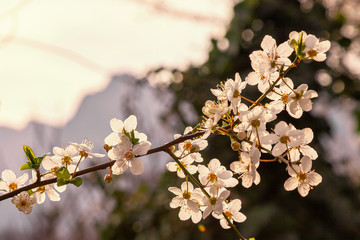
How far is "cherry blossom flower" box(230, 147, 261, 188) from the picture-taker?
1.57 ft

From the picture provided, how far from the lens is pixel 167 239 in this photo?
1.72m

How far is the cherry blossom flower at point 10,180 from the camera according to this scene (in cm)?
56

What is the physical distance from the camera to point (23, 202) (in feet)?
1.72

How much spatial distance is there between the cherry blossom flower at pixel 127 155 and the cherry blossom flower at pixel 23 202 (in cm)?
13

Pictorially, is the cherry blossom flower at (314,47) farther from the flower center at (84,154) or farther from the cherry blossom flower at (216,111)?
the flower center at (84,154)

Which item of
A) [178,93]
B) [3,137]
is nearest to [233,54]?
[178,93]

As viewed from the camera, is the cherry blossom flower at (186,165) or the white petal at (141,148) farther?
the cherry blossom flower at (186,165)

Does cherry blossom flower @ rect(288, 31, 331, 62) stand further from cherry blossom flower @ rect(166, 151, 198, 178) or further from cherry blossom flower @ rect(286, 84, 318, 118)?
cherry blossom flower @ rect(166, 151, 198, 178)

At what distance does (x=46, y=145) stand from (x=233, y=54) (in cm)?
305

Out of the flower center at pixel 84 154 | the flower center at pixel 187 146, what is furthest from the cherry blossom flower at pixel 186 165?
the flower center at pixel 84 154

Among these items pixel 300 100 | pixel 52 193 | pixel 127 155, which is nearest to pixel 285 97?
pixel 300 100

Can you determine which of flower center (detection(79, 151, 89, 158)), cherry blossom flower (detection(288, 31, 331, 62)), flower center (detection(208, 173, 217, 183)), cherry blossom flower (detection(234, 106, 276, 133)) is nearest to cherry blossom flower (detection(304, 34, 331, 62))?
cherry blossom flower (detection(288, 31, 331, 62))

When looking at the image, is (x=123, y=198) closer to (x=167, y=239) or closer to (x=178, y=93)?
(x=167, y=239)

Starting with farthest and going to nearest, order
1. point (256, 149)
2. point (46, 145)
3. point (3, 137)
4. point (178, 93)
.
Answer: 1. point (3, 137)
2. point (46, 145)
3. point (178, 93)
4. point (256, 149)
